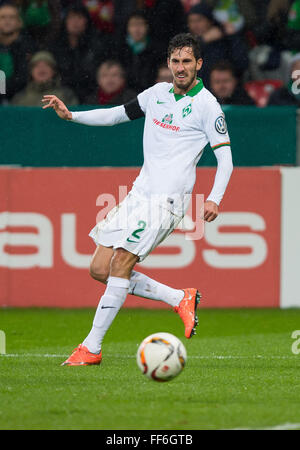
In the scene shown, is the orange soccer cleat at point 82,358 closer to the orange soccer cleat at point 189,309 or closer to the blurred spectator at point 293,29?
the orange soccer cleat at point 189,309

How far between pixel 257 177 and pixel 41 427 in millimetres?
6154

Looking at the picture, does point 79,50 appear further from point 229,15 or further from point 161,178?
point 161,178

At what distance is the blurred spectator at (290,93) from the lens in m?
10.8

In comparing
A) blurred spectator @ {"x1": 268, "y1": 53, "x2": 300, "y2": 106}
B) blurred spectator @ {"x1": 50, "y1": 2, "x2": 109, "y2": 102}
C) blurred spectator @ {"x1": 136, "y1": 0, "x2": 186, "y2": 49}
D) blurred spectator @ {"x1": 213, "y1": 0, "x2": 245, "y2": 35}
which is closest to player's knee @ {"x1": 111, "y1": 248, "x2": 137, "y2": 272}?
blurred spectator @ {"x1": 50, "y1": 2, "x2": 109, "y2": 102}

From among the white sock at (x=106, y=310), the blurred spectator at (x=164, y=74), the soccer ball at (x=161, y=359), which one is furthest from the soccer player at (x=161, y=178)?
the blurred spectator at (x=164, y=74)

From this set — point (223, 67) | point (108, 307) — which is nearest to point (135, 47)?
point (223, 67)

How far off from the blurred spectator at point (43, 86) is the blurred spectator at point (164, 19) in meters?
1.26

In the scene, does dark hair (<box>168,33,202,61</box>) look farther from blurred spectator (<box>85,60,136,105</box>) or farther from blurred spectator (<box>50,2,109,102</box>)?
blurred spectator (<box>50,2,109,102</box>)

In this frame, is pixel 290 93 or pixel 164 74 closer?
pixel 164 74

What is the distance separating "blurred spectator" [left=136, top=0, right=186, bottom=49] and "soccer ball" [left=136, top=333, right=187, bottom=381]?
20.3ft

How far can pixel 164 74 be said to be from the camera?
1058cm

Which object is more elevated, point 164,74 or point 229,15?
point 229,15

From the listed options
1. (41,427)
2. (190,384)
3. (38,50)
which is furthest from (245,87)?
(41,427)

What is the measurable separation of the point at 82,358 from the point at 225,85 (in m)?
4.86
